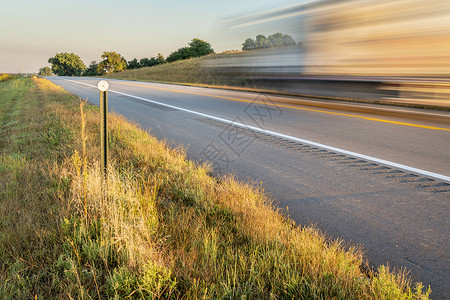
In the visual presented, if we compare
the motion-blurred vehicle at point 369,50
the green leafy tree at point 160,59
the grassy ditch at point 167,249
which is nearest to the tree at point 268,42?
the motion-blurred vehicle at point 369,50

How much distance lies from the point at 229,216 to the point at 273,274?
1.02 m

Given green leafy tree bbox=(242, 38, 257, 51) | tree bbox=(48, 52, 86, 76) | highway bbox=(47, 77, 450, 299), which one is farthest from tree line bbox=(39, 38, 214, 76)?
highway bbox=(47, 77, 450, 299)

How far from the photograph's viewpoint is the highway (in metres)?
3.02

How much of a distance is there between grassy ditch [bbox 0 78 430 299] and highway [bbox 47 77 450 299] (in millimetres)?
358

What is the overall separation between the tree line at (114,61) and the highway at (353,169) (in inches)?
2894

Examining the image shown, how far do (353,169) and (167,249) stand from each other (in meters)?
3.38

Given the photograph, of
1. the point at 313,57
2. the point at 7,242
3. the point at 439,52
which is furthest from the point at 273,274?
the point at 313,57

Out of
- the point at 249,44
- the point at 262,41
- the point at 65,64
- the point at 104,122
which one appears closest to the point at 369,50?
the point at 262,41

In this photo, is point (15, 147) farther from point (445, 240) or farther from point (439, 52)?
point (439, 52)

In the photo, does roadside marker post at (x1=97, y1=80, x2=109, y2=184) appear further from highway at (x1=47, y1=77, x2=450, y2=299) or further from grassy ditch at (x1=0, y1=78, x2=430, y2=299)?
highway at (x1=47, y1=77, x2=450, y2=299)

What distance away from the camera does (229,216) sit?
3189 mm

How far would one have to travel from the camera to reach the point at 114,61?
103188 mm

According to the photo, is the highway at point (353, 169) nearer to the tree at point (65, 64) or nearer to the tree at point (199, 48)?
the tree at point (199, 48)

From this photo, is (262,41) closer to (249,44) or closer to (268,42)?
(268,42)
